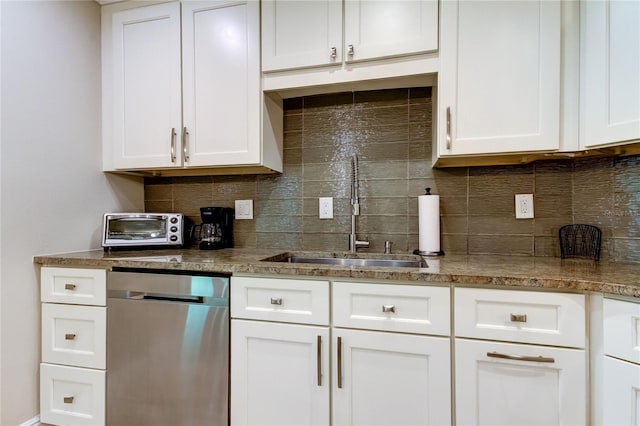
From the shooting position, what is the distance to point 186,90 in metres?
1.83

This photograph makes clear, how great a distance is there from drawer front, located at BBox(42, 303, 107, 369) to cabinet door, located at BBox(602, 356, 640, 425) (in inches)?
77.6

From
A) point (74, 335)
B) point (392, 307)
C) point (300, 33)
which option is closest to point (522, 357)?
point (392, 307)

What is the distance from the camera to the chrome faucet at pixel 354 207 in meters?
1.84

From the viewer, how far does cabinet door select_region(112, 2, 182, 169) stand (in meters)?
1.84

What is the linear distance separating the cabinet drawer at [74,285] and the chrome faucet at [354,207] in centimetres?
123

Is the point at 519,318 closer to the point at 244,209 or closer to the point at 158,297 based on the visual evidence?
the point at 158,297

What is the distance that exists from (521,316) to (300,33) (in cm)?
155

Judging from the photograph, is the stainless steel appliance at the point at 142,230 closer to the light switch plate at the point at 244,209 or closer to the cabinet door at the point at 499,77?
the light switch plate at the point at 244,209

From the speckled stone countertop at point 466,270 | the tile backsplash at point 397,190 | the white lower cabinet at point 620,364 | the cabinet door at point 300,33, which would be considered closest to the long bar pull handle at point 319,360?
the speckled stone countertop at point 466,270

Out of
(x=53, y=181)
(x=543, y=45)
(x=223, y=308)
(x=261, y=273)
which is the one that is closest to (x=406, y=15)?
(x=543, y=45)

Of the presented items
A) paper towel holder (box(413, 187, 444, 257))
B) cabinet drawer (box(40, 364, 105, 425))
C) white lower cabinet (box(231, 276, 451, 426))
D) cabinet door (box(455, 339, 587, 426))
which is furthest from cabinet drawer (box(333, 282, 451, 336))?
cabinet drawer (box(40, 364, 105, 425))

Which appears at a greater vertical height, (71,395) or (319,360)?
(319,360)

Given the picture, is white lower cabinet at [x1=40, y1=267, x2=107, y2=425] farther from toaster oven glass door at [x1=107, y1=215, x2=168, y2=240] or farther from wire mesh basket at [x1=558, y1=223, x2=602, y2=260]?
wire mesh basket at [x1=558, y1=223, x2=602, y2=260]

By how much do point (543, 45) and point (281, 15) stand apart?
1.20m
